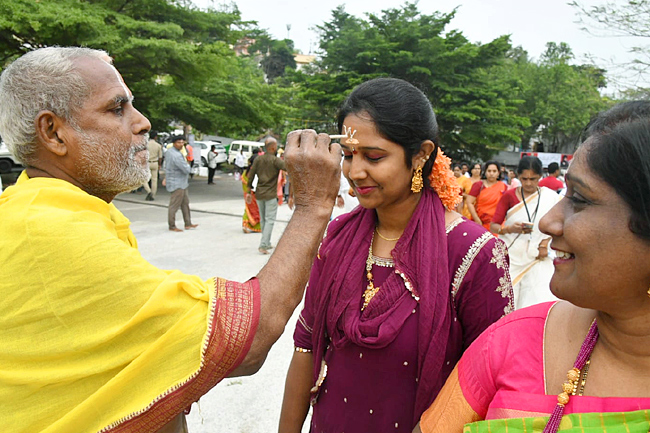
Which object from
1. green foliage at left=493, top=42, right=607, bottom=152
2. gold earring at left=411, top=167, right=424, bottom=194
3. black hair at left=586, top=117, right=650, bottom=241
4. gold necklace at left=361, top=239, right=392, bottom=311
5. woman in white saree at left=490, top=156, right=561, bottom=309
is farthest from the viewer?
green foliage at left=493, top=42, right=607, bottom=152

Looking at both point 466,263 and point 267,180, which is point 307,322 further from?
point 267,180

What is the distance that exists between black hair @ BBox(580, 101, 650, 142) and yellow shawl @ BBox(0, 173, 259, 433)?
0.95m

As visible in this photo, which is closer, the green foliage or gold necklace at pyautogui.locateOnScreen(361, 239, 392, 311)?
gold necklace at pyautogui.locateOnScreen(361, 239, 392, 311)

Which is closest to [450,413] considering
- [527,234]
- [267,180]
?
[527,234]

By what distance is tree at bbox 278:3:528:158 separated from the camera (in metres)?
21.2

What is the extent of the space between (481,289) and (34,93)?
1.55 m

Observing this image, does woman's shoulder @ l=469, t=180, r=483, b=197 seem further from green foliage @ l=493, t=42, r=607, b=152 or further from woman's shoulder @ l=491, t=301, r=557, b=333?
green foliage @ l=493, t=42, r=607, b=152

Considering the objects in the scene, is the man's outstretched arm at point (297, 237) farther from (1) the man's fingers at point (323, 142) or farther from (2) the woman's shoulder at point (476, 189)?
(2) the woman's shoulder at point (476, 189)

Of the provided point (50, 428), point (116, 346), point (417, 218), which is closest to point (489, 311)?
point (417, 218)

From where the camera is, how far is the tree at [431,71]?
69.5ft

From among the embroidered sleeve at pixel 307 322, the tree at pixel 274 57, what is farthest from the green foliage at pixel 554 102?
the tree at pixel 274 57

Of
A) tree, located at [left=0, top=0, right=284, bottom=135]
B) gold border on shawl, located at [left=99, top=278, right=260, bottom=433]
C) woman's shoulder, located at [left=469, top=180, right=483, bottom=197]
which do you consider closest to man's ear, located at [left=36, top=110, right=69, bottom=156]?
gold border on shawl, located at [left=99, top=278, right=260, bottom=433]

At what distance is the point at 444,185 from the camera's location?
1.94m

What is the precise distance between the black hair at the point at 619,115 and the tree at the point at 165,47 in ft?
41.1
